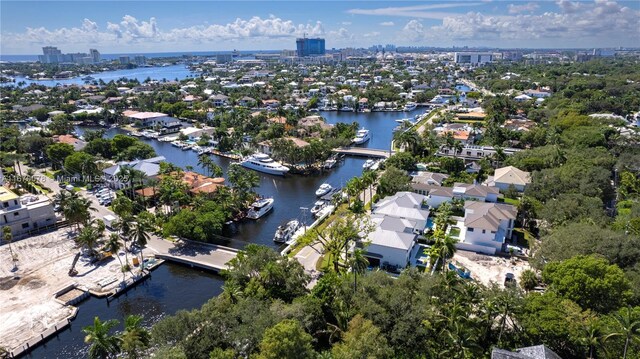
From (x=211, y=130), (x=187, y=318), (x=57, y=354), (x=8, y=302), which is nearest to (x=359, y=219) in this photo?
(x=187, y=318)

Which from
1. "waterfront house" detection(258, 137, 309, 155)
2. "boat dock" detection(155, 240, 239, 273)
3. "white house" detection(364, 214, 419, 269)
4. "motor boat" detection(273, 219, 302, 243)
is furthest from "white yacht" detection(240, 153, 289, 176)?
"white house" detection(364, 214, 419, 269)

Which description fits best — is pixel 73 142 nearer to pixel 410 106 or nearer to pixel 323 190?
pixel 323 190

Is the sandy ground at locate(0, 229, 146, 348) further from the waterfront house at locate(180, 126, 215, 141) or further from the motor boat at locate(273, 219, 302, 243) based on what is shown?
the waterfront house at locate(180, 126, 215, 141)

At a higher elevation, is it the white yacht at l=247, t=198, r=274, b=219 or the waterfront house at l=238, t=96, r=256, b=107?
the waterfront house at l=238, t=96, r=256, b=107

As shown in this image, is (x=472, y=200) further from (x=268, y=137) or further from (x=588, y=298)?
(x=268, y=137)

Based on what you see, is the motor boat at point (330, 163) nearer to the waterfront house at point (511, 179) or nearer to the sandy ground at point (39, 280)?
the waterfront house at point (511, 179)

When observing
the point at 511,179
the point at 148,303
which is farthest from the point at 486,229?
the point at 148,303
